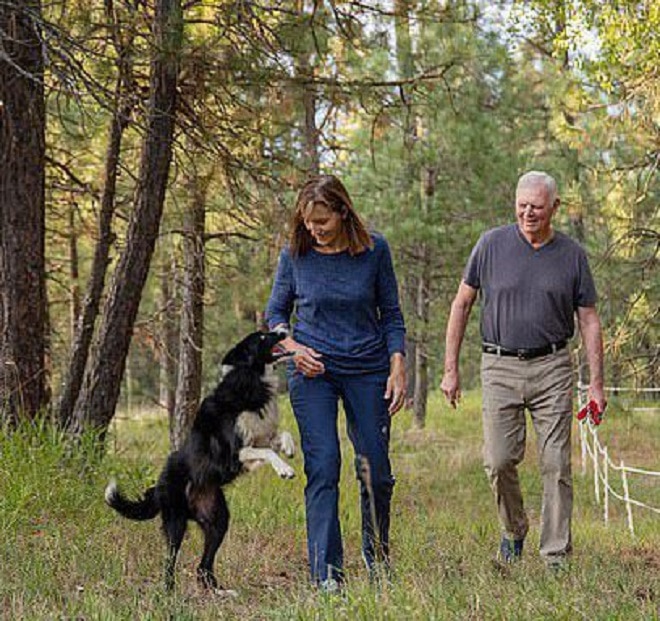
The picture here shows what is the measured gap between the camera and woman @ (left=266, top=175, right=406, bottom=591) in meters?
5.24

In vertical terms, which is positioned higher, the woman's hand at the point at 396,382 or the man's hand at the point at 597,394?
the woman's hand at the point at 396,382

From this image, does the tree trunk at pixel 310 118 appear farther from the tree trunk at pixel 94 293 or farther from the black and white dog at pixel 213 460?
the black and white dog at pixel 213 460

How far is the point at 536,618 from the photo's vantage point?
11.7 feet

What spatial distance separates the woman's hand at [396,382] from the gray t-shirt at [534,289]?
0.83 m

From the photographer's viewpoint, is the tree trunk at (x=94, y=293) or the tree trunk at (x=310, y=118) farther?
the tree trunk at (x=94, y=293)

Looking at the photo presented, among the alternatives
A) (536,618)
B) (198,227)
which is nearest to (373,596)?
(536,618)

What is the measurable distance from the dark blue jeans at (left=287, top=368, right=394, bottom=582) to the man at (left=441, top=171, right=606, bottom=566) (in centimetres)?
65

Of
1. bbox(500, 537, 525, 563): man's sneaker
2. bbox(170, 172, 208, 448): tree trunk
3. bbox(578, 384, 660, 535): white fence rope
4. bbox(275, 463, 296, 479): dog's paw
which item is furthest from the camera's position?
bbox(170, 172, 208, 448): tree trunk

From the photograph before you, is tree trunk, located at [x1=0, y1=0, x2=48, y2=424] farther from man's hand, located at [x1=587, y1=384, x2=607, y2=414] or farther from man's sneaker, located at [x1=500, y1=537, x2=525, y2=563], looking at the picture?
man's hand, located at [x1=587, y1=384, x2=607, y2=414]

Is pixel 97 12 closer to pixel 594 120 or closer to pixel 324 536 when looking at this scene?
pixel 324 536

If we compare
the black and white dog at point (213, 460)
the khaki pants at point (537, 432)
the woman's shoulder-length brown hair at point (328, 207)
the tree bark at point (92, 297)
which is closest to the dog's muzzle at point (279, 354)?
the black and white dog at point (213, 460)

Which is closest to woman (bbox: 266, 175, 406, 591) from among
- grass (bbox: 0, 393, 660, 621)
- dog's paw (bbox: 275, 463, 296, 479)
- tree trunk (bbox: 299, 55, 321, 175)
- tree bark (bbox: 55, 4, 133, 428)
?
dog's paw (bbox: 275, 463, 296, 479)

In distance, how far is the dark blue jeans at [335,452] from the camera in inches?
205

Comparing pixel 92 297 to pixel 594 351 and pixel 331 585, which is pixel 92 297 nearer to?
pixel 594 351
